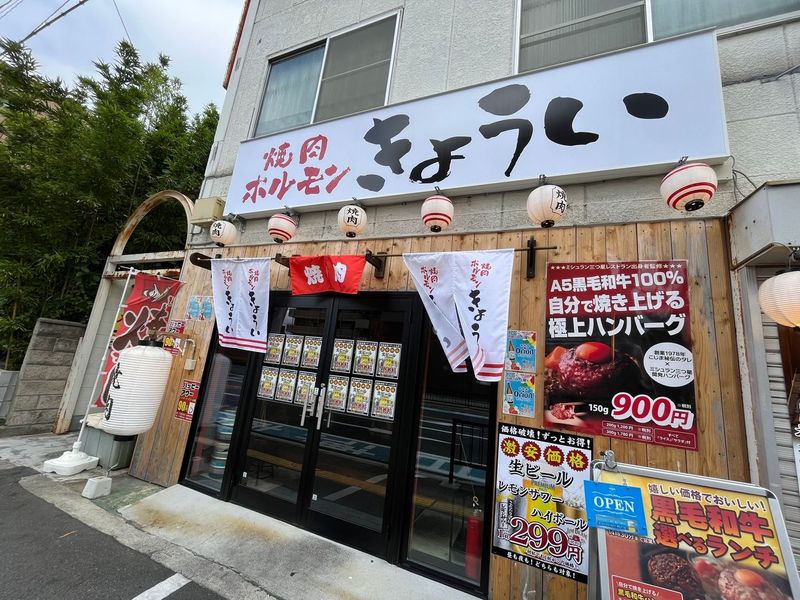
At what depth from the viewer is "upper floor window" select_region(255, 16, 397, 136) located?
5.45 meters

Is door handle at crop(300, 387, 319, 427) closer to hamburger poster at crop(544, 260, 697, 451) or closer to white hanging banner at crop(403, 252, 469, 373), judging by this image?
white hanging banner at crop(403, 252, 469, 373)

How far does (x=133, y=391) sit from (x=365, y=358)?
295 centimetres

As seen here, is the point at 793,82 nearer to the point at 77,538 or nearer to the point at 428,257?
the point at 428,257

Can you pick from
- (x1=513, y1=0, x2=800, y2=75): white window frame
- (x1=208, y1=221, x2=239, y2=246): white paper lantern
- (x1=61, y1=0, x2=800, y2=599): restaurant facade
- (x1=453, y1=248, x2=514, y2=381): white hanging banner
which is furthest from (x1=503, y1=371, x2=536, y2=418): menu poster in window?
(x1=208, y1=221, x2=239, y2=246): white paper lantern

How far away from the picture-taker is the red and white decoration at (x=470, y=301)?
119 inches

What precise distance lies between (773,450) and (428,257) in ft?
10.1

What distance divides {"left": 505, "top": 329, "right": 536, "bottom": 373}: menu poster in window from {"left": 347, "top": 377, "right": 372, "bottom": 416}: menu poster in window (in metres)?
1.68

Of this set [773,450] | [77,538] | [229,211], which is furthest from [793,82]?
[77,538]

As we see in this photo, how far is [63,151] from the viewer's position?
22.5ft

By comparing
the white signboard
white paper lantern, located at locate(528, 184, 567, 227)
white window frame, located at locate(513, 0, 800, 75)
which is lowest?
white paper lantern, located at locate(528, 184, 567, 227)

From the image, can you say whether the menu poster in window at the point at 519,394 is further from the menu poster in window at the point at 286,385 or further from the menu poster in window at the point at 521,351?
the menu poster in window at the point at 286,385

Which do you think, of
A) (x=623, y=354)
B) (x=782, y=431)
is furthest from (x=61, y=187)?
(x=782, y=431)

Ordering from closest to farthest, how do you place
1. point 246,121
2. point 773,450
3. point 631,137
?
point 773,450 → point 631,137 → point 246,121

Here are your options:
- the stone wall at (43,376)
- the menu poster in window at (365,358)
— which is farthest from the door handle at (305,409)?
the stone wall at (43,376)
